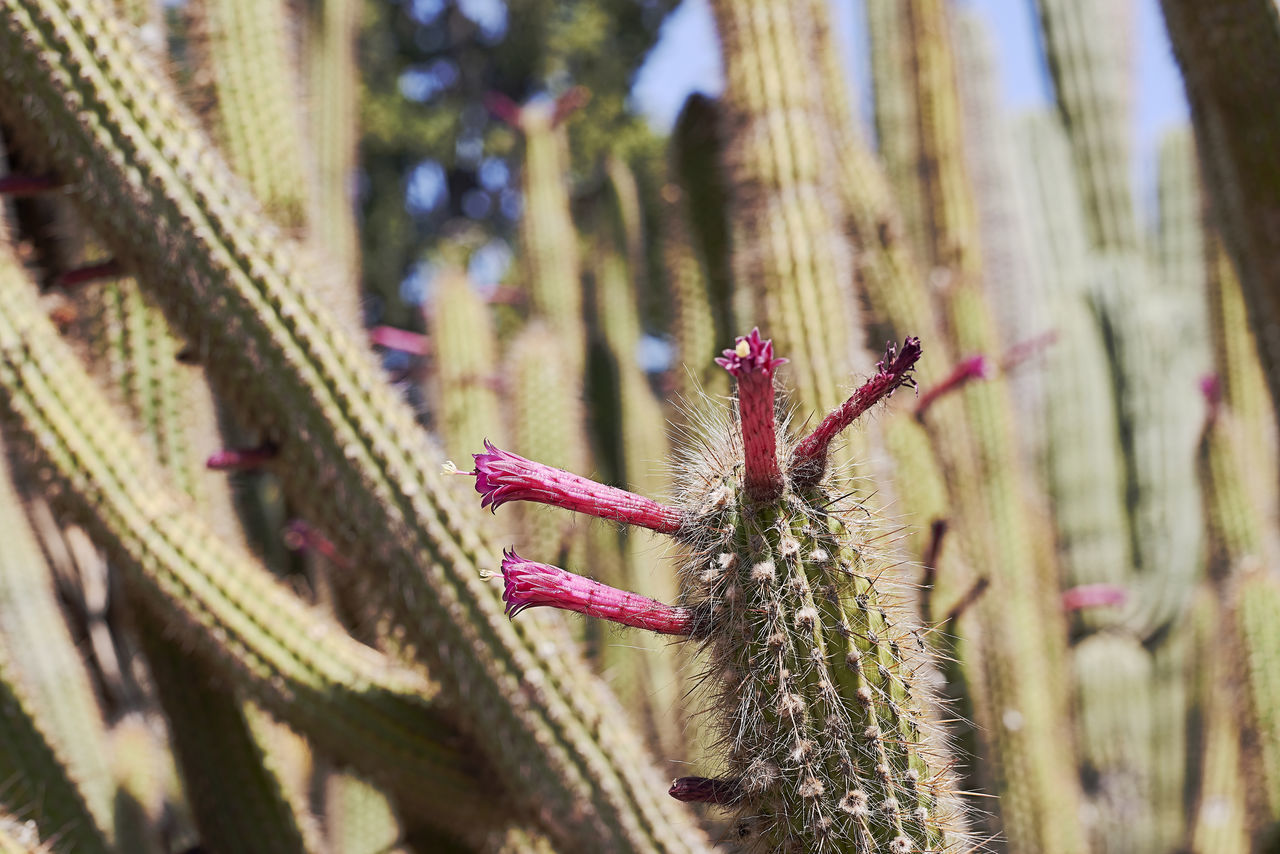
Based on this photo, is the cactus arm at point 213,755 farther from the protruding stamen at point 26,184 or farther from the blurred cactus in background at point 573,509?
the protruding stamen at point 26,184

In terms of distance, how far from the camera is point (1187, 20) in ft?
8.21

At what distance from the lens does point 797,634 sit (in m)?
1.21

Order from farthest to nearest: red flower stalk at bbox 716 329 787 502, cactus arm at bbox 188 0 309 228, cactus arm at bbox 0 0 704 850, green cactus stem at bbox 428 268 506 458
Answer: green cactus stem at bbox 428 268 506 458, cactus arm at bbox 188 0 309 228, cactus arm at bbox 0 0 704 850, red flower stalk at bbox 716 329 787 502

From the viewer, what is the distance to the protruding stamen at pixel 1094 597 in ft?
17.6

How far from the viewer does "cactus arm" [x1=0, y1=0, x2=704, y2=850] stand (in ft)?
6.93

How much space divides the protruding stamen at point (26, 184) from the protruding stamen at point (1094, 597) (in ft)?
14.9

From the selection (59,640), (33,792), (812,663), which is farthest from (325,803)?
(812,663)

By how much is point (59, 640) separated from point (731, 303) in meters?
2.00

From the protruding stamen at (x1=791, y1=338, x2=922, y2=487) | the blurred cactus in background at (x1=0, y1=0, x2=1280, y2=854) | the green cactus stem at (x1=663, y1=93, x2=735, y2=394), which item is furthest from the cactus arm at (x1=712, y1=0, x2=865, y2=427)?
the protruding stamen at (x1=791, y1=338, x2=922, y2=487)

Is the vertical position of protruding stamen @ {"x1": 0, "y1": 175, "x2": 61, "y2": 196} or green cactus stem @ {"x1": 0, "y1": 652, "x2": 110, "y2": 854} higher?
protruding stamen @ {"x1": 0, "y1": 175, "x2": 61, "y2": 196}

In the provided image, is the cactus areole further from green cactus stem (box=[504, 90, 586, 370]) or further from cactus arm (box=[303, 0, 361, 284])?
green cactus stem (box=[504, 90, 586, 370])

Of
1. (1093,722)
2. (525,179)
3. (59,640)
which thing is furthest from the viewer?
(525,179)

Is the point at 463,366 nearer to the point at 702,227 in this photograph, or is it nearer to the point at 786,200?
the point at 702,227

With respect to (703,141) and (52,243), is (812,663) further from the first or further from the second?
(52,243)
